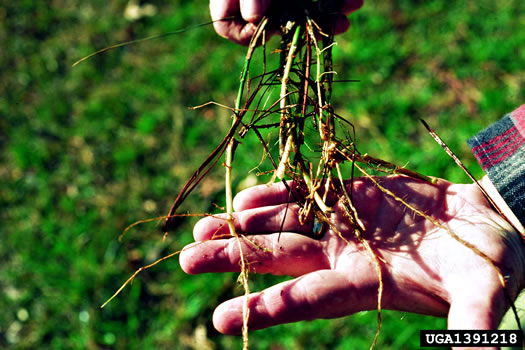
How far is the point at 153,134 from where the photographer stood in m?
3.36

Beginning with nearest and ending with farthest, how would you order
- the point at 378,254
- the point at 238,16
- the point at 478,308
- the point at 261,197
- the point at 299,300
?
the point at 478,308 → the point at 299,300 → the point at 378,254 → the point at 261,197 → the point at 238,16

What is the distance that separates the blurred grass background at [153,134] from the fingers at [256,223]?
0.91 meters

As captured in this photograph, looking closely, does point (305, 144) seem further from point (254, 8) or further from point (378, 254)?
point (254, 8)

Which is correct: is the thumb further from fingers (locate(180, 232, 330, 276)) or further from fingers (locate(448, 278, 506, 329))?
fingers (locate(180, 232, 330, 276))

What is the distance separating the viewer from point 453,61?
3301mm

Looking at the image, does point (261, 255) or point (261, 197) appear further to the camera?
point (261, 197)

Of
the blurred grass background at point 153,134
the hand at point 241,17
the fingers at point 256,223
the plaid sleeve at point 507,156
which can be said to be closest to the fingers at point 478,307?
the plaid sleeve at point 507,156

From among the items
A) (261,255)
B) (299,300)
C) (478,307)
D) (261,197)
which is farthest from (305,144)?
(478,307)

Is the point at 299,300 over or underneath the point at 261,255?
underneath

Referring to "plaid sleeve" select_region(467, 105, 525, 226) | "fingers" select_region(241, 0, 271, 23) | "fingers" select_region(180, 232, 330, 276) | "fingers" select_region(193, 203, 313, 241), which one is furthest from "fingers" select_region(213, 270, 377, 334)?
"fingers" select_region(241, 0, 271, 23)

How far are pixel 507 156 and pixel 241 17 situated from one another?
1.36m

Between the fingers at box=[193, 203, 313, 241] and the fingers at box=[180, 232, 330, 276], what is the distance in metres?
0.06

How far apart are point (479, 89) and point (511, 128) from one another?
1373 mm

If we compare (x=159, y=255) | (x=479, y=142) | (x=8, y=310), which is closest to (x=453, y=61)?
(x=479, y=142)
